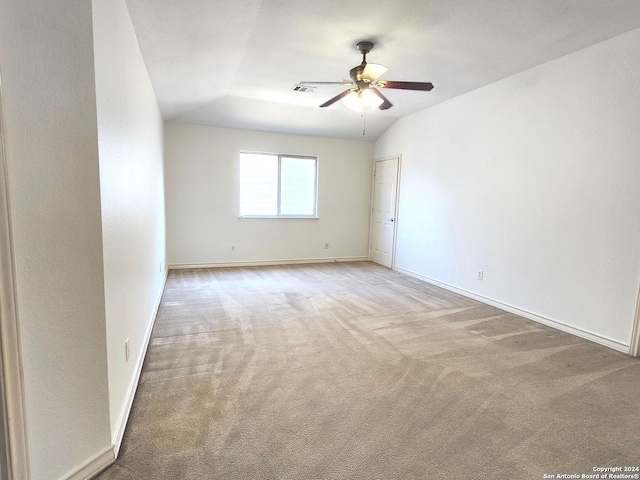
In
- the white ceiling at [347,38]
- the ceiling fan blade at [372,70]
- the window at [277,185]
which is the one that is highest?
the white ceiling at [347,38]

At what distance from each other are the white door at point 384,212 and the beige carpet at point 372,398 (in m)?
2.57

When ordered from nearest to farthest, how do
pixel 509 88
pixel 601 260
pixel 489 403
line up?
pixel 489 403 → pixel 601 260 → pixel 509 88

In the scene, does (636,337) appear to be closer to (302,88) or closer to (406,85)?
(406,85)

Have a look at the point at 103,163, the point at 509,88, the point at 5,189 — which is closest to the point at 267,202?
the point at 509,88

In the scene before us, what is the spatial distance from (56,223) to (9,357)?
489 millimetres

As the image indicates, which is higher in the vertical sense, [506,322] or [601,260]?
[601,260]

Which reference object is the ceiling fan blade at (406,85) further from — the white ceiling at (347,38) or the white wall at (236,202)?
the white wall at (236,202)

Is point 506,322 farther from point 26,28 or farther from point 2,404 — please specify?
point 26,28

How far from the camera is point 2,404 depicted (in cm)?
115

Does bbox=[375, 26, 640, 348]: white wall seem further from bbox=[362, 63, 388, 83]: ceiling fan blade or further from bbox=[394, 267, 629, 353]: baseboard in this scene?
bbox=[362, 63, 388, 83]: ceiling fan blade

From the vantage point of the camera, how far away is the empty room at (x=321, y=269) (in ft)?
4.26

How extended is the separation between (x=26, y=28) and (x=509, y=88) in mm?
4260

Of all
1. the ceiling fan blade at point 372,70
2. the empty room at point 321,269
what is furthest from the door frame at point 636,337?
the ceiling fan blade at point 372,70

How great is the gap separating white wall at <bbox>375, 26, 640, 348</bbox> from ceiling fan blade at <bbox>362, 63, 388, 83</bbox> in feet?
6.22
